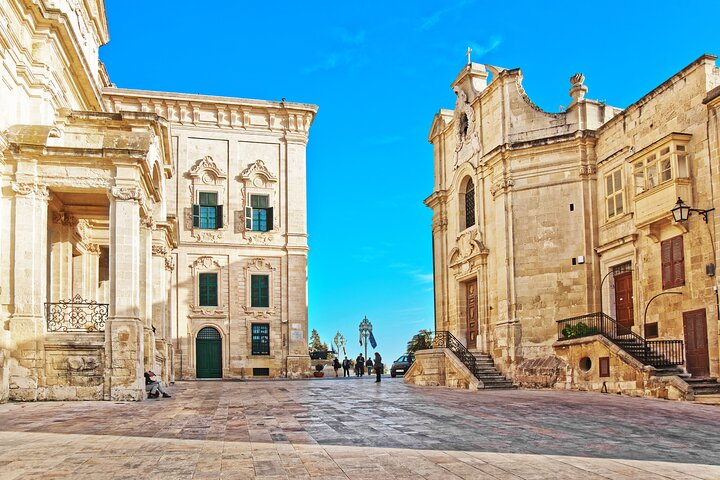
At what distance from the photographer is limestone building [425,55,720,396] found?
69.1ft

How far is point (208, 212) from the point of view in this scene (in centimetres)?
4053

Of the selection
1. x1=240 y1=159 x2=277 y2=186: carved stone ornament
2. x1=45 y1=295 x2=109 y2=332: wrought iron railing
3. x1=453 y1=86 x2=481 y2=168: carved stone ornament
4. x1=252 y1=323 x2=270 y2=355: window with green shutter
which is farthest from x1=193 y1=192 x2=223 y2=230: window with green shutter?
x1=45 y1=295 x2=109 y2=332: wrought iron railing

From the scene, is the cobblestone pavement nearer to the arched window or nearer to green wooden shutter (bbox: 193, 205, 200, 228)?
the arched window

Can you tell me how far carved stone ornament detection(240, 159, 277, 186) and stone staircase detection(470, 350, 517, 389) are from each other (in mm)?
16762

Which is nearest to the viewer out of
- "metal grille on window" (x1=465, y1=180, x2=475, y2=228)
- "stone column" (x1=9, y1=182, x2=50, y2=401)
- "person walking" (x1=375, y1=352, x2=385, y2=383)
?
"stone column" (x1=9, y1=182, x2=50, y2=401)

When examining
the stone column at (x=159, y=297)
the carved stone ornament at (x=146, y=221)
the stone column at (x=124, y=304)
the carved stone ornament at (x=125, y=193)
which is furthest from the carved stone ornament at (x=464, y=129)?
the stone column at (x=124, y=304)

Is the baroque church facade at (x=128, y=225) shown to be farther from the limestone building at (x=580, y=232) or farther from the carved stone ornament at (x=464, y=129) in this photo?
the carved stone ornament at (x=464, y=129)

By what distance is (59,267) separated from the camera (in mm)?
24109

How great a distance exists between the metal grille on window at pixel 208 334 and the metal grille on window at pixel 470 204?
14.5 metres

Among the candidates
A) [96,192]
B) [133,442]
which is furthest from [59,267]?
[133,442]

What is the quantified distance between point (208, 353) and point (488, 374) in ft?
55.1

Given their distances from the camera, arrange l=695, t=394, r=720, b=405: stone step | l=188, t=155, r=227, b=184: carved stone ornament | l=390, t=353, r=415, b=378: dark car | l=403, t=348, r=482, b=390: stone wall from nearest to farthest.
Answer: l=695, t=394, r=720, b=405: stone step, l=403, t=348, r=482, b=390: stone wall, l=188, t=155, r=227, b=184: carved stone ornament, l=390, t=353, r=415, b=378: dark car

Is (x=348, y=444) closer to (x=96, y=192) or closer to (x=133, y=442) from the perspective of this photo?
(x=133, y=442)

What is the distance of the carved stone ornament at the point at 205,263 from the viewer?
3966 cm
